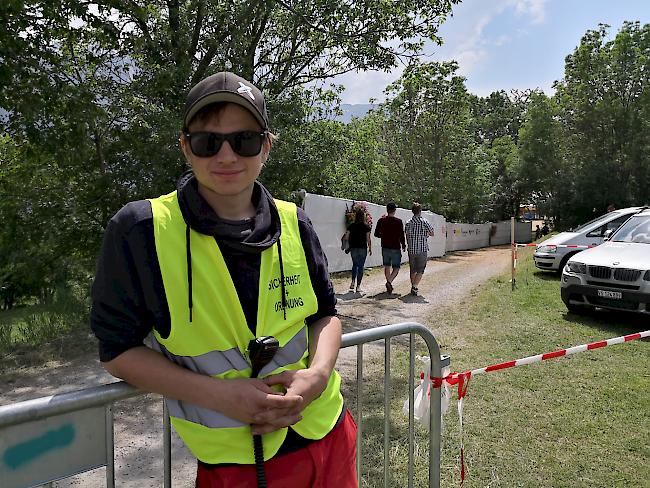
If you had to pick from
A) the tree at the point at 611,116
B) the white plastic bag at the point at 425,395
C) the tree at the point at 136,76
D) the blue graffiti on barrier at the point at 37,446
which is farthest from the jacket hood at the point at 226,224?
the tree at the point at 611,116

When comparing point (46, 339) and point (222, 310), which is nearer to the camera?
point (222, 310)

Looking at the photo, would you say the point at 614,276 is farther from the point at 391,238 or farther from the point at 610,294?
the point at 391,238

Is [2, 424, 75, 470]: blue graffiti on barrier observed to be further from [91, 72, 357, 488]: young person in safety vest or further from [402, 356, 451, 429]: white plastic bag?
[402, 356, 451, 429]: white plastic bag

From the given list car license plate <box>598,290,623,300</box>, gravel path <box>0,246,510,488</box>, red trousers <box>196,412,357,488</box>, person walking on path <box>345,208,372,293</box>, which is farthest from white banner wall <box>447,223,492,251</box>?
red trousers <box>196,412,357,488</box>

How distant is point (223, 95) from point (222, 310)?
2.03 ft

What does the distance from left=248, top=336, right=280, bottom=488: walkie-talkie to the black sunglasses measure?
560mm

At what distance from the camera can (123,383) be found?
5.69 feet

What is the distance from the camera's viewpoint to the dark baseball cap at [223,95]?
5.23 ft

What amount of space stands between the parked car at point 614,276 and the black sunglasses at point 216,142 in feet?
26.8

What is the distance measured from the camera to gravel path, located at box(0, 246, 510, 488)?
396 centimetres

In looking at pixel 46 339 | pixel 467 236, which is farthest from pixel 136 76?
pixel 467 236

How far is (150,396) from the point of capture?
400 cm

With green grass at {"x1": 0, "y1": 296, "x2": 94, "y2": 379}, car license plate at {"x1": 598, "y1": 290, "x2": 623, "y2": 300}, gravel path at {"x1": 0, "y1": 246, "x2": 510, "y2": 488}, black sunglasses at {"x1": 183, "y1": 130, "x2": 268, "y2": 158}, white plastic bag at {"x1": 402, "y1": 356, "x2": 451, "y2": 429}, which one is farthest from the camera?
car license plate at {"x1": 598, "y1": 290, "x2": 623, "y2": 300}

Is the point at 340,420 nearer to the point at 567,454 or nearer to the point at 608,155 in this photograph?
the point at 567,454
